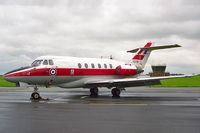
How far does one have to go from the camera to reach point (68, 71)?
64.2 feet

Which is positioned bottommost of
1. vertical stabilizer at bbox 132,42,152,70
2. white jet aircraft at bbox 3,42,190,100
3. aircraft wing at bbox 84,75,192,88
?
aircraft wing at bbox 84,75,192,88

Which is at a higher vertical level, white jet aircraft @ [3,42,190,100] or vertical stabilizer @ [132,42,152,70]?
vertical stabilizer @ [132,42,152,70]

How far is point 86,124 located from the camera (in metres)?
7.91

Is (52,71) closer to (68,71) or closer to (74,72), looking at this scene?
(68,71)

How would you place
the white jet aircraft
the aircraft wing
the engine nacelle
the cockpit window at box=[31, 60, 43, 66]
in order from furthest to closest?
the engine nacelle, the aircraft wing, the cockpit window at box=[31, 60, 43, 66], the white jet aircraft

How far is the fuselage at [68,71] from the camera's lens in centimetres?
1748

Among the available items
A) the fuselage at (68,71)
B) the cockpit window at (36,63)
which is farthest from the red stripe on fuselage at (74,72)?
the cockpit window at (36,63)

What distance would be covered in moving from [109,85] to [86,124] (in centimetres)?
1259

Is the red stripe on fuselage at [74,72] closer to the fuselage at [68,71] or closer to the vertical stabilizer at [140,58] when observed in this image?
the fuselage at [68,71]

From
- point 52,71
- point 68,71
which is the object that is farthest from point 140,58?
point 52,71

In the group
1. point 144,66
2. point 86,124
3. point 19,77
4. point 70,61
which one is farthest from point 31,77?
point 144,66

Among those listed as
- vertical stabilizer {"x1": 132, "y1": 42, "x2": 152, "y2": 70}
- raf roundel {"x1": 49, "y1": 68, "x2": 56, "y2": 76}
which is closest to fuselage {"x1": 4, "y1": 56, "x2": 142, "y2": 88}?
raf roundel {"x1": 49, "y1": 68, "x2": 56, "y2": 76}

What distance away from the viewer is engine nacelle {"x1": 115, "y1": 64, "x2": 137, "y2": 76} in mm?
22766

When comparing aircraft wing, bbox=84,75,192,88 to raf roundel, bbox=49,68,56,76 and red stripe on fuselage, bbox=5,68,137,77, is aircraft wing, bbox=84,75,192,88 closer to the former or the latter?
red stripe on fuselage, bbox=5,68,137,77
